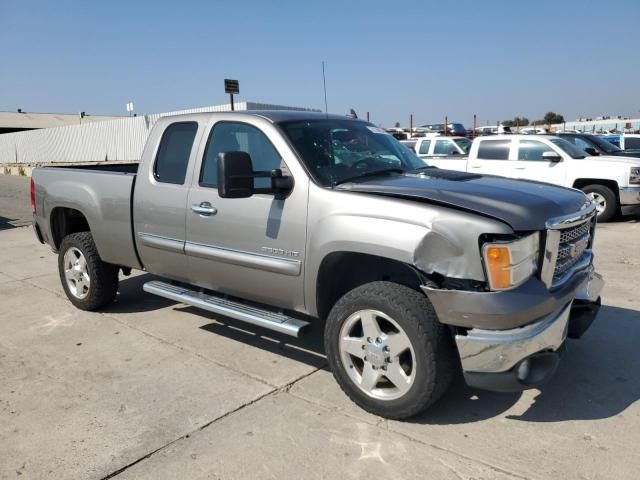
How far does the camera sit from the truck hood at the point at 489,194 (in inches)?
112

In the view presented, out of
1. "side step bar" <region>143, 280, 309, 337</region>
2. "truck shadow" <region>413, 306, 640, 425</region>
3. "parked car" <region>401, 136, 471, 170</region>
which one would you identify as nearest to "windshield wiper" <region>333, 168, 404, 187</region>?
"side step bar" <region>143, 280, 309, 337</region>

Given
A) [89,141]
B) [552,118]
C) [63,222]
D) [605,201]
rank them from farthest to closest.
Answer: [552,118], [89,141], [605,201], [63,222]

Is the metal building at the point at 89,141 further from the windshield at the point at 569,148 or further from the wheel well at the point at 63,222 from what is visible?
the wheel well at the point at 63,222

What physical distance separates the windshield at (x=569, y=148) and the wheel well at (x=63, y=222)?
362 inches

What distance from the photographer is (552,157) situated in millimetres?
10578

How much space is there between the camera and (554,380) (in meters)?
3.64

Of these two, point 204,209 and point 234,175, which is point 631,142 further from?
point 234,175

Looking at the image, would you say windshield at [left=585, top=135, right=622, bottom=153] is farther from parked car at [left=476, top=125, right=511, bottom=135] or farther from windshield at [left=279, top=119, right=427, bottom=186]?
windshield at [left=279, top=119, right=427, bottom=186]

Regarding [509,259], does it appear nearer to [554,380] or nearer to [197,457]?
[554,380]

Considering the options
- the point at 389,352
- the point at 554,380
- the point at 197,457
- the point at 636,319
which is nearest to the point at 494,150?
the point at 636,319

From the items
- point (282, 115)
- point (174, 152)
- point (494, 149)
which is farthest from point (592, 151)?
point (174, 152)

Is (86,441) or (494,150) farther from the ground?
(494,150)

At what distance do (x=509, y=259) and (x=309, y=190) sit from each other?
4.32 feet

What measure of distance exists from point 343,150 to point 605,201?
27.9ft
